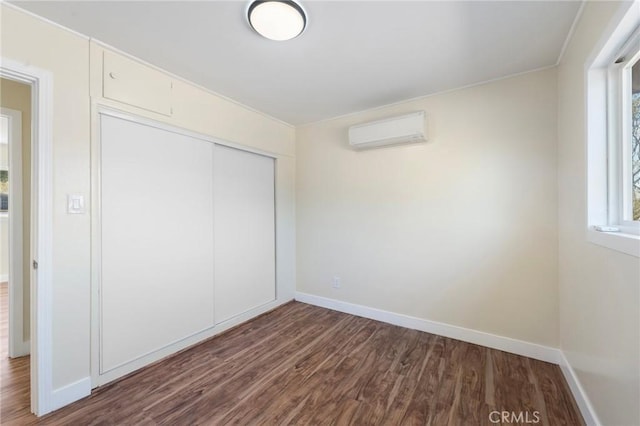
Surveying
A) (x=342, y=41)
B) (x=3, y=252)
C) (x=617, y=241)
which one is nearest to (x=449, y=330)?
(x=617, y=241)

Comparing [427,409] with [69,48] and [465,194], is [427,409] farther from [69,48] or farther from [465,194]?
[69,48]

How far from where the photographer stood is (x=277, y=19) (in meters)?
1.53

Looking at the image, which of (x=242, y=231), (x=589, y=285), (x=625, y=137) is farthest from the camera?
(x=242, y=231)

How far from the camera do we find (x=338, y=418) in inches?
61.7

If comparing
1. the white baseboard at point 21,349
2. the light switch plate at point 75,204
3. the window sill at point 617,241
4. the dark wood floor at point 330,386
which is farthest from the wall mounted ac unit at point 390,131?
the white baseboard at point 21,349

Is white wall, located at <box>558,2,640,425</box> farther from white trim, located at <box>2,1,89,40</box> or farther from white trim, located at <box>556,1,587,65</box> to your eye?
white trim, located at <box>2,1,89,40</box>

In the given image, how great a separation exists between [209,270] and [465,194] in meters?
2.57

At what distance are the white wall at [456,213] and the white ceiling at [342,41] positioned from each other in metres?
0.39

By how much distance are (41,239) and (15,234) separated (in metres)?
1.05

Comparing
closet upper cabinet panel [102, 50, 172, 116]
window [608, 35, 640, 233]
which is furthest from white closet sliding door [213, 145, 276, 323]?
window [608, 35, 640, 233]

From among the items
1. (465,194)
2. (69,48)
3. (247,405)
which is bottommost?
(247,405)

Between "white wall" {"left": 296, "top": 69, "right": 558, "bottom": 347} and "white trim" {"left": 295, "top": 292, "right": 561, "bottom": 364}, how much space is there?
0.06m

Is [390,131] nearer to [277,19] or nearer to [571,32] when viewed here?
[571,32]

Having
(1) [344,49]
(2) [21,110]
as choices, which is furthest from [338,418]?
(2) [21,110]
